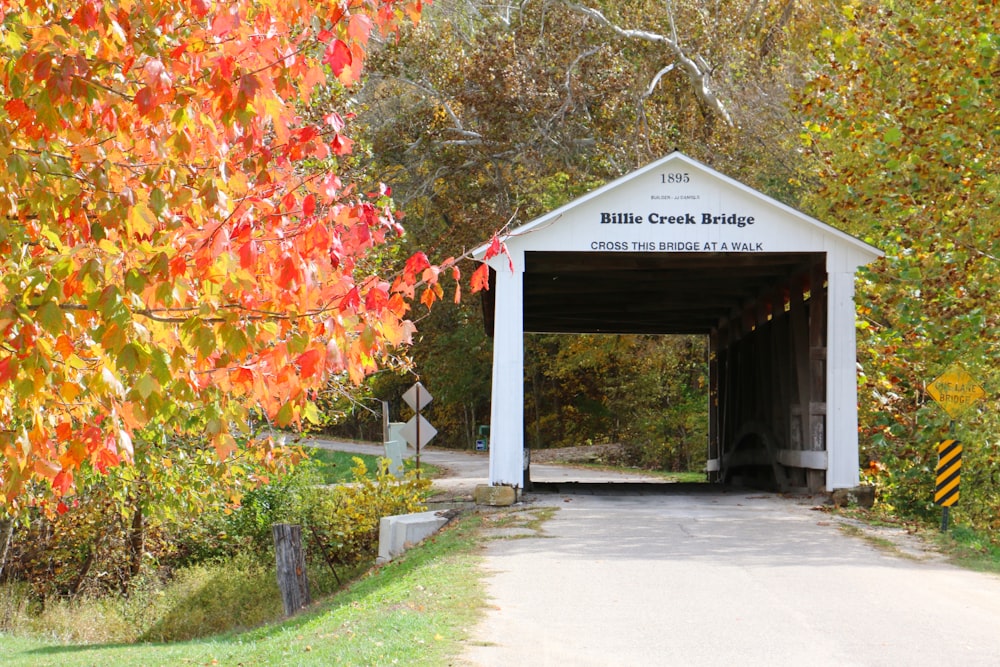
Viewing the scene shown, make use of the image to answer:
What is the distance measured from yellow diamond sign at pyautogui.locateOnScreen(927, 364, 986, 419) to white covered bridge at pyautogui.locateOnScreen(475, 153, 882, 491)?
8.09 ft

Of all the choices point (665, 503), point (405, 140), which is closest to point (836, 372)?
point (665, 503)

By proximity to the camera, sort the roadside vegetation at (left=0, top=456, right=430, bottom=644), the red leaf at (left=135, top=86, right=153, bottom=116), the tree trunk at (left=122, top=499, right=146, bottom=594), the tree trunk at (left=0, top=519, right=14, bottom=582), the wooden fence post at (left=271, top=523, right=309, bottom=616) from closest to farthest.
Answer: the red leaf at (left=135, top=86, right=153, bottom=116), the wooden fence post at (left=271, top=523, right=309, bottom=616), the tree trunk at (left=0, top=519, right=14, bottom=582), the roadside vegetation at (left=0, top=456, right=430, bottom=644), the tree trunk at (left=122, top=499, right=146, bottom=594)

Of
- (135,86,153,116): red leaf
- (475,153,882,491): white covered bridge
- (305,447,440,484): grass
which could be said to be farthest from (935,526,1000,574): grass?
(305,447,440,484): grass

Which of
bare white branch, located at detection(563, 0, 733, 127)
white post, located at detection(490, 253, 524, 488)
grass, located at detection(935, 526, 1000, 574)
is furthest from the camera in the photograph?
bare white branch, located at detection(563, 0, 733, 127)

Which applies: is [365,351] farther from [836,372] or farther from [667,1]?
[667,1]

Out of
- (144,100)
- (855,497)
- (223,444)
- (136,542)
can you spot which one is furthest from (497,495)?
(144,100)

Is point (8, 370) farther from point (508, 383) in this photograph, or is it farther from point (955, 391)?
point (508, 383)

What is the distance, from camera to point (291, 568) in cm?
1405

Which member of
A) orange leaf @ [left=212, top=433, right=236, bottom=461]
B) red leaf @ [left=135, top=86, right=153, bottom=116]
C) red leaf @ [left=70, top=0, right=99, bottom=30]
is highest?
red leaf @ [left=70, top=0, right=99, bottom=30]

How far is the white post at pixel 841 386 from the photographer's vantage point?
1488cm

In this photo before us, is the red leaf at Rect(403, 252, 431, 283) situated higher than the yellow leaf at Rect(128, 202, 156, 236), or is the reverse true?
the yellow leaf at Rect(128, 202, 156, 236)

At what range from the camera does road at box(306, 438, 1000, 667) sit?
6.94 meters

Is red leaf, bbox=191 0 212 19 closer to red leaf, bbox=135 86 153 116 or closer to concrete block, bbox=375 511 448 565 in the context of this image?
red leaf, bbox=135 86 153 116

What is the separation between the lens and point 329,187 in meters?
5.24
